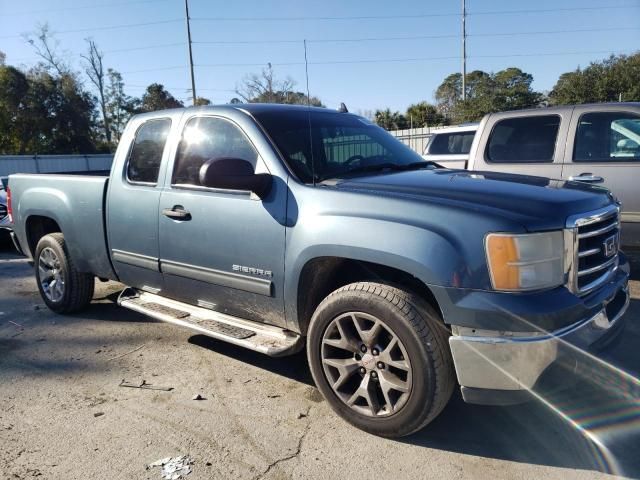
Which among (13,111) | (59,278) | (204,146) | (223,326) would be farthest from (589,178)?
(13,111)

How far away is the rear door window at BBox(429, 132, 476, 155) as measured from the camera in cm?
842

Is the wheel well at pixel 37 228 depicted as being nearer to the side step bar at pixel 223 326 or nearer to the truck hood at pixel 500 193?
the side step bar at pixel 223 326

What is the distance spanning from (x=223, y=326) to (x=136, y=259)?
3.62ft

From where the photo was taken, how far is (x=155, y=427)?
301cm

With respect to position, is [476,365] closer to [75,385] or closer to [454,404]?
[454,404]

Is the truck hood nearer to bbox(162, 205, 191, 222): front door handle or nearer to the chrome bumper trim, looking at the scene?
the chrome bumper trim

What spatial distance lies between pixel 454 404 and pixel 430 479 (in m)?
0.85

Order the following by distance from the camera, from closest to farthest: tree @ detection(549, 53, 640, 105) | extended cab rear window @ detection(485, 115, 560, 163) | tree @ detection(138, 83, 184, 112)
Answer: extended cab rear window @ detection(485, 115, 560, 163)
tree @ detection(549, 53, 640, 105)
tree @ detection(138, 83, 184, 112)

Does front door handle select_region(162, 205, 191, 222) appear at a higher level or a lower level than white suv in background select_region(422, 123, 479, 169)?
lower

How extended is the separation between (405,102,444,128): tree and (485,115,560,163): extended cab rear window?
26.6m

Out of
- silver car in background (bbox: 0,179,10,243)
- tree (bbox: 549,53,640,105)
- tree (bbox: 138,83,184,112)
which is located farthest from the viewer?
tree (bbox: 138,83,184,112)

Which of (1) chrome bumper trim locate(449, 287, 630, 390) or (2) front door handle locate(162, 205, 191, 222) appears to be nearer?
(1) chrome bumper trim locate(449, 287, 630, 390)

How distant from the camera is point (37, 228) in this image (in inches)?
212

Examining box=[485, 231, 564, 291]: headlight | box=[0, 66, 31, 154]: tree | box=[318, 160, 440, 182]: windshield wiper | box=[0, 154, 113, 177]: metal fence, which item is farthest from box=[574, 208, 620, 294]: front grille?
box=[0, 66, 31, 154]: tree
